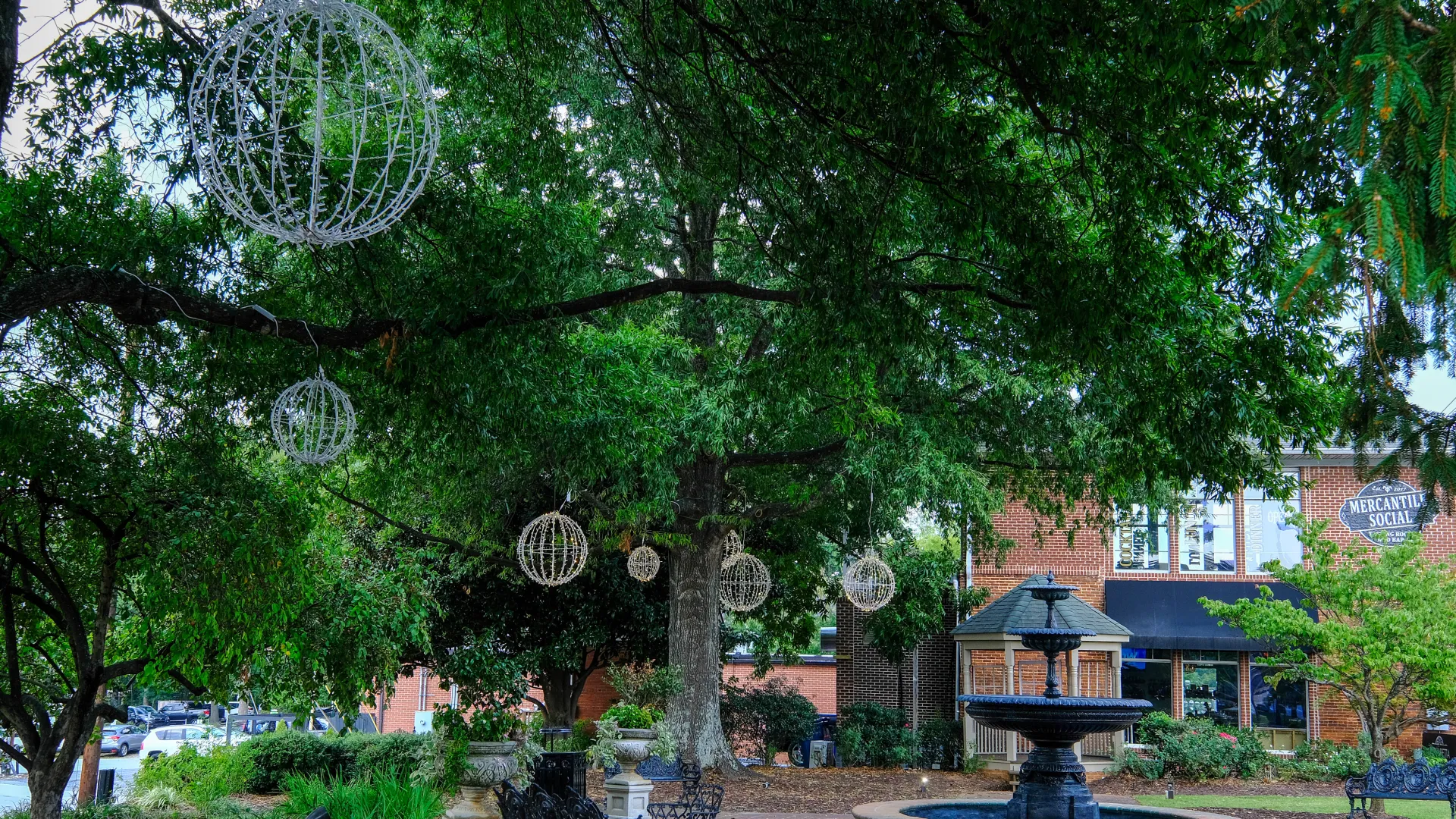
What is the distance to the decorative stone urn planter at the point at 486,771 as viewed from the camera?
42.2 ft

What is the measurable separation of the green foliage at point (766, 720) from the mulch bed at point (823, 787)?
78.7 inches

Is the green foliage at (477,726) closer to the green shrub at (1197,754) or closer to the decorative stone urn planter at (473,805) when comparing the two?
the decorative stone urn planter at (473,805)

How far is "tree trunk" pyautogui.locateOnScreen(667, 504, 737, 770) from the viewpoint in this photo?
20797mm

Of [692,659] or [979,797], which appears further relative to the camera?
[692,659]

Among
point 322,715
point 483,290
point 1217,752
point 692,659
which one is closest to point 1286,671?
point 1217,752

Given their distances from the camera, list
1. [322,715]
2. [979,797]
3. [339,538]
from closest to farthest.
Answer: [339,538] → [979,797] → [322,715]

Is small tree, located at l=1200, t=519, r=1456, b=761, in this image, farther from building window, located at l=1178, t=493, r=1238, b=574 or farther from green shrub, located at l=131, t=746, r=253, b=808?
green shrub, located at l=131, t=746, r=253, b=808

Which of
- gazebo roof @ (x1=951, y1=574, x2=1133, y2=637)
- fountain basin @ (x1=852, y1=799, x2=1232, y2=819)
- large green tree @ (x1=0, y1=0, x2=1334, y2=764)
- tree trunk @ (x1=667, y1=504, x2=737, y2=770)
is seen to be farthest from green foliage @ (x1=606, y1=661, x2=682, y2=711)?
large green tree @ (x1=0, y1=0, x2=1334, y2=764)

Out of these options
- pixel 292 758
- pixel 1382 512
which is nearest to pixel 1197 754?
pixel 1382 512

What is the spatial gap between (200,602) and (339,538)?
432cm

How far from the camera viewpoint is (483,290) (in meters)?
8.58

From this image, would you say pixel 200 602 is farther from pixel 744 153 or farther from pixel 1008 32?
pixel 1008 32

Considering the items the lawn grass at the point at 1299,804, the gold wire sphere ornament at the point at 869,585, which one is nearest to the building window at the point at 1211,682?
the lawn grass at the point at 1299,804

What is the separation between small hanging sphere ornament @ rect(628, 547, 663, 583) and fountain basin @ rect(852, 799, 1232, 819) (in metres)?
6.77
